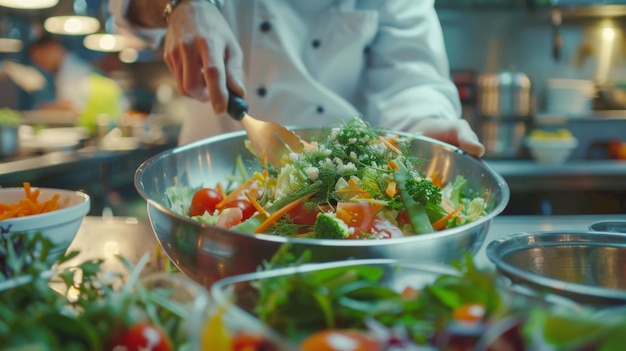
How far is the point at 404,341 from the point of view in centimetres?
42

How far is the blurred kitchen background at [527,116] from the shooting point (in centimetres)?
379

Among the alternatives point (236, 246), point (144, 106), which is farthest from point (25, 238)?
point (144, 106)

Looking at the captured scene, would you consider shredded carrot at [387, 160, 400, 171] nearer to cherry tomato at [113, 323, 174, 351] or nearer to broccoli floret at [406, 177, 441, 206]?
broccoli floret at [406, 177, 441, 206]

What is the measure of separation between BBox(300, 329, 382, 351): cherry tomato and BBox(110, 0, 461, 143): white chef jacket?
140 centimetres

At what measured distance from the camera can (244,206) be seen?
43.1 inches

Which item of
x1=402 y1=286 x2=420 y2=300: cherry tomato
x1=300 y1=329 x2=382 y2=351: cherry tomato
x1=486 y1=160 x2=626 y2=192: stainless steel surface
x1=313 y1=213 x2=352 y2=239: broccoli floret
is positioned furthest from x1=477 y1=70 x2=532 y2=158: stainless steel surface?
x1=300 y1=329 x2=382 y2=351: cherry tomato

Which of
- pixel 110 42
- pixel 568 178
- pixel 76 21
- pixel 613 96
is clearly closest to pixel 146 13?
pixel 568 178

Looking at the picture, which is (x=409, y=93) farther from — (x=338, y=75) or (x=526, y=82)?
(x=526, y=82)

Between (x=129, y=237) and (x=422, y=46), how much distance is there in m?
1.16

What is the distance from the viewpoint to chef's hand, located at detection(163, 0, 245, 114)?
4.20ft

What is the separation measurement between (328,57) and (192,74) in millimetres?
678

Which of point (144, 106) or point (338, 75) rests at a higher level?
point (338, 75)

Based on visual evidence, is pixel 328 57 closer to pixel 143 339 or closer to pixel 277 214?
pixel 277 214

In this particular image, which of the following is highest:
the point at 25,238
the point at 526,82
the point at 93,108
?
the point at 25,238
